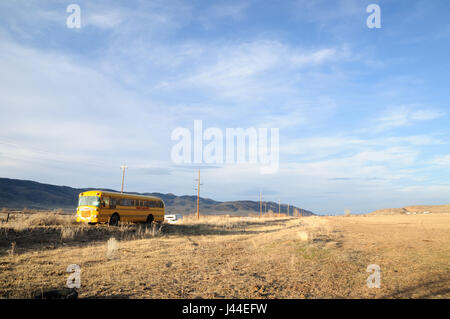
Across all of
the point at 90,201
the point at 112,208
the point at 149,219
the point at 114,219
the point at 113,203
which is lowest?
the point at 149,219

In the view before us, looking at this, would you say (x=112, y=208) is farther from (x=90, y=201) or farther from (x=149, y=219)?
(x=149, y=219)

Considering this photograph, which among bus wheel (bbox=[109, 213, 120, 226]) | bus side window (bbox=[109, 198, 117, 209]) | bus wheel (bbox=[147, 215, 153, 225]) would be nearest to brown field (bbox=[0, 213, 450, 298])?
bus wheel (bbox=[109, 213, 120, 226])

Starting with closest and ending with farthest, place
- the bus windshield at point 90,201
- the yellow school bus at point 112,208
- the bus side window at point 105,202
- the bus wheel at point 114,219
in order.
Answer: the yellow school bus at point 112,208 → the bus windshield at point 90,201 → the bus side window at point 105,202 → the bus wheel at point 114,219

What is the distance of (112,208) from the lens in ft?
75.9

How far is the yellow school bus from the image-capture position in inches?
858

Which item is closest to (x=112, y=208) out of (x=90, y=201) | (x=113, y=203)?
(x=113, y=203)

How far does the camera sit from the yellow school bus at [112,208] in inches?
858

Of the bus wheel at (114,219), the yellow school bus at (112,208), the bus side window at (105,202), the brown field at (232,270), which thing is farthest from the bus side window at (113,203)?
the brown field at (232,270)

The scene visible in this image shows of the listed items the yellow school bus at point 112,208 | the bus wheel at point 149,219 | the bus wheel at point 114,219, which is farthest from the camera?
the bus wheel at point 149,219

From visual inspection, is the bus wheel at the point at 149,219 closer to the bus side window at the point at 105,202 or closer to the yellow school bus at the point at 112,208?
the yellow school bus at the point at 112,208
